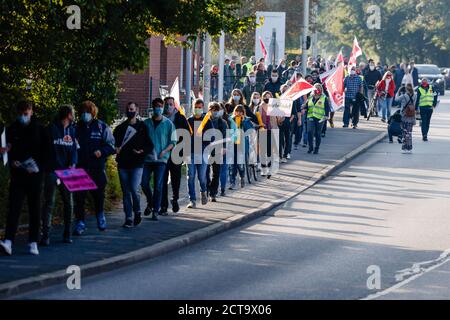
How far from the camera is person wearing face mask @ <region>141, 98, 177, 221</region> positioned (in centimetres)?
1995

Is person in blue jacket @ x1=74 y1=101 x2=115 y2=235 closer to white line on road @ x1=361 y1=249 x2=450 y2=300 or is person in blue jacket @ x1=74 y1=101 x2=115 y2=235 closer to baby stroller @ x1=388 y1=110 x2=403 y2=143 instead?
white line on road @ x1=361 y1=249 x2=450 y2=300

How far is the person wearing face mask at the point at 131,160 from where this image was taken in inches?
747

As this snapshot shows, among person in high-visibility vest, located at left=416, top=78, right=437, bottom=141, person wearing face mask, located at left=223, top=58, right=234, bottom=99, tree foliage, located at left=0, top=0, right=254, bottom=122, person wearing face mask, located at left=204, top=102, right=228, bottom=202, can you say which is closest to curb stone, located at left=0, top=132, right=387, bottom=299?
person wearing face mask, located at left=204, top=102, right=228, bottom=202

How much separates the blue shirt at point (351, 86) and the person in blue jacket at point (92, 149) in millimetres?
24142

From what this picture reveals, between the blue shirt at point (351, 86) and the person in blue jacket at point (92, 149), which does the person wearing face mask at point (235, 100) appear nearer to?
the person in blue jacket at point (92, 149)

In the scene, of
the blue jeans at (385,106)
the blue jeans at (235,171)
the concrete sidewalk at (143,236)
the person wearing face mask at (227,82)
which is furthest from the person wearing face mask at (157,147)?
the person wearing face mask at (227,82)

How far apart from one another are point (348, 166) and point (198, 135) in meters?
9.94

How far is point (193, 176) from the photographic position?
2192 centimetres

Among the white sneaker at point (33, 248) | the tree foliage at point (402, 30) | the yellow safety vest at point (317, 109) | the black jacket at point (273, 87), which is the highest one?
the tree foliage at point (402, 30)

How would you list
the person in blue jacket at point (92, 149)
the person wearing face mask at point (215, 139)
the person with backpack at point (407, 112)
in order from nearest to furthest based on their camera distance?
the person in blue jacket at point (92, 149) < the person wearing face mask at point (215, 139) < the person with backpack at point (407, 112)

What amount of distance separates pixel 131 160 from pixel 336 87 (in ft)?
57.7

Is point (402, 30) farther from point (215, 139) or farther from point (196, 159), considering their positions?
point (196, 159)

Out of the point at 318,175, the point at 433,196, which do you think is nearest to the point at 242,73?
the point at 318,175
